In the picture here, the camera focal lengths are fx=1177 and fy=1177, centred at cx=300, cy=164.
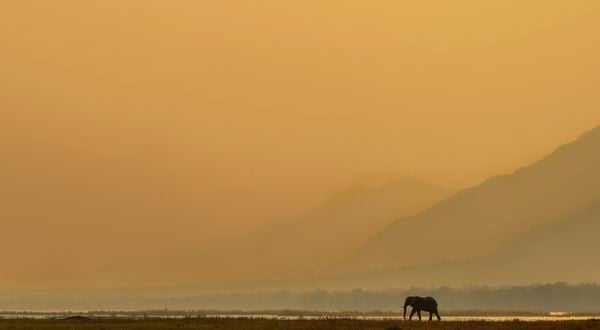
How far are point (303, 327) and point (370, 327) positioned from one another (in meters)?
4.73

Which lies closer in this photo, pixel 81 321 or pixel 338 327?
pixel 338 327

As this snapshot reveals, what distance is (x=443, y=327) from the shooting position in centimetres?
8388

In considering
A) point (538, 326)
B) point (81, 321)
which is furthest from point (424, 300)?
point (81, 321)

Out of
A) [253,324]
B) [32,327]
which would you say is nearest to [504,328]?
[253,324]

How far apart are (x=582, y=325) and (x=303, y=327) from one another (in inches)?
793

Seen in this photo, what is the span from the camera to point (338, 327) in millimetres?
82750

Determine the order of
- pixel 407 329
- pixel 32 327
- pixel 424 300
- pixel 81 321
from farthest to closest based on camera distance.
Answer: pixel 424 300 < pixel 81 321 < pixel 32 327 < pixel 407 329

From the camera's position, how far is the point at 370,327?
83125 mm

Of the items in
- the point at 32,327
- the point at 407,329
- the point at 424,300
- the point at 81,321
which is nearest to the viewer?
the point at 407,329

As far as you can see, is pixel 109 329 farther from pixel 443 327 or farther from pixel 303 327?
pixel 443 327

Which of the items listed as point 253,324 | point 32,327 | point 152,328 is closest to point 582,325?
point 253,324

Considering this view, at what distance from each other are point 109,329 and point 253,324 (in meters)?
11.7

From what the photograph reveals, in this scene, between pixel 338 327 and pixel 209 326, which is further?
pixel 209 326

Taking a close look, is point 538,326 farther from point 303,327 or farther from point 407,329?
point 303,327
